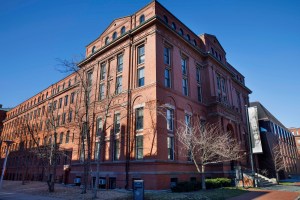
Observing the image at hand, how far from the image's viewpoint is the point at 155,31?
24.1 meters

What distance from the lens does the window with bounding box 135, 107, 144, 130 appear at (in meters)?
22.7

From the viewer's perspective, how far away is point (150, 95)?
2231 centimetres

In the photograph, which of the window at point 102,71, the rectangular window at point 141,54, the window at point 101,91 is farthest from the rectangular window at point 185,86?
the window at point 102,71

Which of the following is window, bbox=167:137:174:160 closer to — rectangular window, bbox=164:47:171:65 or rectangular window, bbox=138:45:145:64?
rectangular window, bbox=164:47:171:65

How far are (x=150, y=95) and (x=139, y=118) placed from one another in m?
2.83

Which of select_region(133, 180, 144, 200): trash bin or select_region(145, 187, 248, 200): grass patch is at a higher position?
select_region(133, 180, 144, 200): trash bin

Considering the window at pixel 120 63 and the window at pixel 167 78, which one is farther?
the window at pixel 120 63

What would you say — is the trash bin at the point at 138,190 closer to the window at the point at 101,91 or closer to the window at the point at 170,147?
the window at the point at 170,147

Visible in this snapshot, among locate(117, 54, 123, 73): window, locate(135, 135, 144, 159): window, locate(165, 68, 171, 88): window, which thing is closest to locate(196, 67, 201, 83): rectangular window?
locate(165, 68, 171, 88): window

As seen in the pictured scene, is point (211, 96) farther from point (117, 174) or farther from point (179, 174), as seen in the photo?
point (117, 174)

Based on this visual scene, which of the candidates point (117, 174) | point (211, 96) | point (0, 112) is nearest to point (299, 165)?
point (211, 96)

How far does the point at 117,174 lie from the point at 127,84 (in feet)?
32.6

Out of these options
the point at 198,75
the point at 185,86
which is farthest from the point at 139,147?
the point at 198,75

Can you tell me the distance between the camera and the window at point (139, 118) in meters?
22.7
